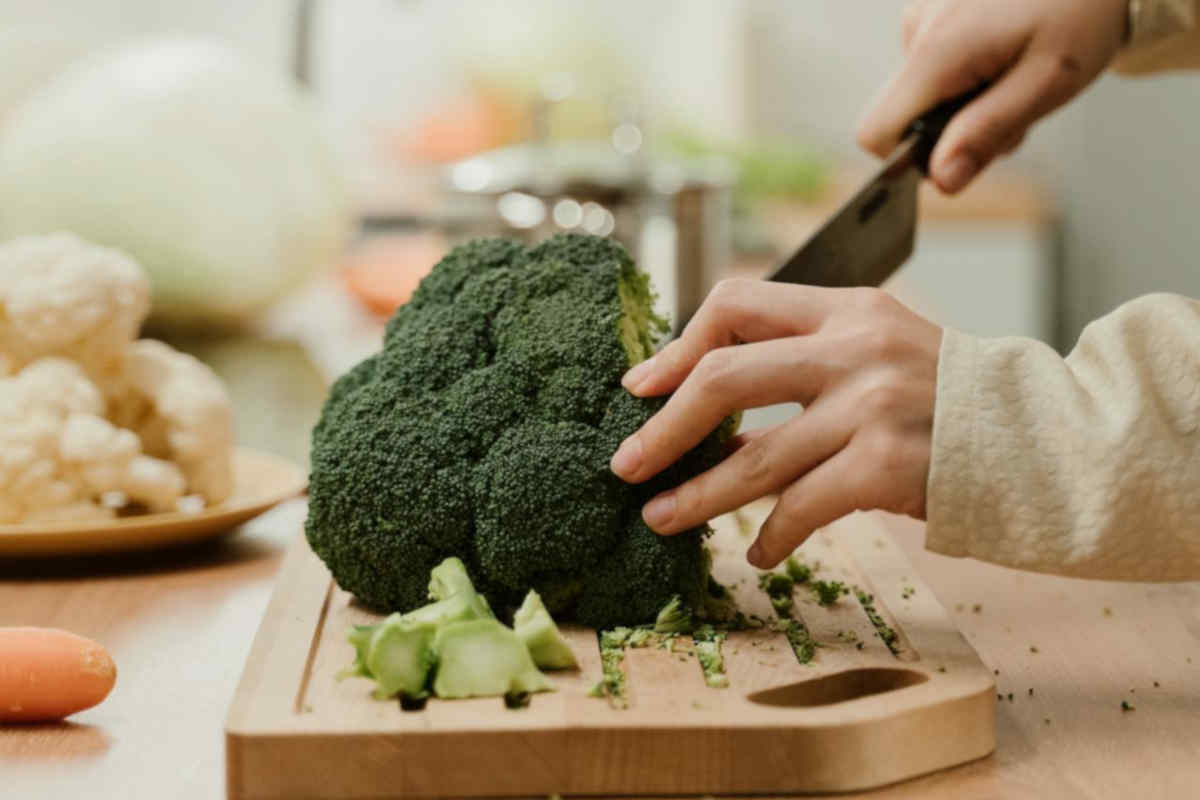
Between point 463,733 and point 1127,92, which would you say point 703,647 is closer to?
point 463,733

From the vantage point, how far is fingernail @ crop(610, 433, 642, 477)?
1.16m

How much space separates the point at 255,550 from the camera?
154 cm

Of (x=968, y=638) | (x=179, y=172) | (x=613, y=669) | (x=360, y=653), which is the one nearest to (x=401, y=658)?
(x=360, y=653)

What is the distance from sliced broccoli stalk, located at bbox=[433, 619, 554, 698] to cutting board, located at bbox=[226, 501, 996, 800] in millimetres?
13

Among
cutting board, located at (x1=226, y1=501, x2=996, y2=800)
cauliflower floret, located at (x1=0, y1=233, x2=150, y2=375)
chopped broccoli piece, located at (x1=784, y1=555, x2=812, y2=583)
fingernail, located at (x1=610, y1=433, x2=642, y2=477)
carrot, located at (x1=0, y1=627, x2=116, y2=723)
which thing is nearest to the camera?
cutting board, located at (x1=226, y1=501, x2=996, y2=800)

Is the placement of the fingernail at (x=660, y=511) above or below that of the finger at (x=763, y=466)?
below

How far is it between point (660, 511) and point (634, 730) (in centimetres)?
25

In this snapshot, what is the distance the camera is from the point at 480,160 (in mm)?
2885

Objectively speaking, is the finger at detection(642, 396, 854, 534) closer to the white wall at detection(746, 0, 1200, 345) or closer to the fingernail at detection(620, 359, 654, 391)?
the fingernail at detection(620, 359, 654, 391)

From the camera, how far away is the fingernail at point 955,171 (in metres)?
1.72

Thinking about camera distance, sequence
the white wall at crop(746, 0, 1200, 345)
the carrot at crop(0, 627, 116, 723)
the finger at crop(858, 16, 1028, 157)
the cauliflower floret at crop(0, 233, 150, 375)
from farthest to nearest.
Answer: the white wall at crop(746, 0, 1200, 345) < the finger at crop(858, 16, 1028, 157) < the cauliflower floret at crop(0, 233, 150, 375) < the carrot at crop(0, 627, 116, 723)

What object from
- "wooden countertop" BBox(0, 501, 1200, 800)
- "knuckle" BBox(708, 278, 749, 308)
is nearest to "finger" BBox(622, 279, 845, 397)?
"knuckle" BBox(708, 278, 749, 308)

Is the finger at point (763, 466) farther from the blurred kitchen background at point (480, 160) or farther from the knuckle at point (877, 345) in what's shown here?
the blurred kitchen background at point (480, 160)

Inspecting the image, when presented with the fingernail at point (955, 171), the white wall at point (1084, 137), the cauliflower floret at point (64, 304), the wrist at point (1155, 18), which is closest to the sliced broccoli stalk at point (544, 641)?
the cauliflower floret at point (64, 304)
